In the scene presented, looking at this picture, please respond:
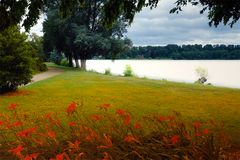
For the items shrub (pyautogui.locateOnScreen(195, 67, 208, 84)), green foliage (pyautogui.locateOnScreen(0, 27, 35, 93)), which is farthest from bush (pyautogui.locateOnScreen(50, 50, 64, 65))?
green foliage (pyautogui.locateOnScreen(0, 27, 35, 93))

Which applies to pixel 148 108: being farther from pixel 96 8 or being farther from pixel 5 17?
pixel 96 8

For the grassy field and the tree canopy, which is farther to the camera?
the grassy field

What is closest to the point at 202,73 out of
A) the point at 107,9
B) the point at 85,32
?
the point at 85,32

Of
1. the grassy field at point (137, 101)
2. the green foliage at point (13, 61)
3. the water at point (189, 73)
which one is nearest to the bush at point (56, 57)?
the water at point (189, 73)

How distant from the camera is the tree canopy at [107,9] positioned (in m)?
6.95

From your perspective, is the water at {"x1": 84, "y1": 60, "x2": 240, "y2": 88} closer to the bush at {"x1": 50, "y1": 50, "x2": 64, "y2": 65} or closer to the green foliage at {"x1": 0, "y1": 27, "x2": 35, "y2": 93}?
the bush at {"x1": 50, "y1": 50, "x2": 64, "y2": 65}

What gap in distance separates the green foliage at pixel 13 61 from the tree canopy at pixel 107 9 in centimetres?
977

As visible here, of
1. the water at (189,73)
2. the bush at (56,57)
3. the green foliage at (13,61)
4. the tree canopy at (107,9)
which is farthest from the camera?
the bush at (56,57)

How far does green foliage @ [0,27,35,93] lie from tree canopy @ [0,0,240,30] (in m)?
9.77

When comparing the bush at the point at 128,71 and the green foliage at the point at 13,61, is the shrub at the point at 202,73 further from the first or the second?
the green foliage at the point at 13,61

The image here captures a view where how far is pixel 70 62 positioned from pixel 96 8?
11.0 meters

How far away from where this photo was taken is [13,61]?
2056 cm

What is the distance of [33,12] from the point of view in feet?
23.1

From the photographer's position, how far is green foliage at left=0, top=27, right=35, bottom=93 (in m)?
20.2
